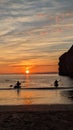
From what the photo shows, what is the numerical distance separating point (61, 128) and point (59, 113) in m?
3.05

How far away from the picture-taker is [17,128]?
12.3m

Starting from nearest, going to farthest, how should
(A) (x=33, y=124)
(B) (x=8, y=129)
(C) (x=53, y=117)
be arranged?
(B) (x=8, y=129) → (A) (x=33, y=124) → (C) (x=53, y=117)

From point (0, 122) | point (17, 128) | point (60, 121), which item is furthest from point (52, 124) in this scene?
point (0, 122)

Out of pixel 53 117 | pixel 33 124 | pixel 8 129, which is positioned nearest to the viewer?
pixel 8 129

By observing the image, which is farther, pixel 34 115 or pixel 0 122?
pixel 34 115

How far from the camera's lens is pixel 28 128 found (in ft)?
40.0

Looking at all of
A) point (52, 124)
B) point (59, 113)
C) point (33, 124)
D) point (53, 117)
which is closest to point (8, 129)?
point (33, 124)

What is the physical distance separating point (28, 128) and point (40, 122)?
118cm

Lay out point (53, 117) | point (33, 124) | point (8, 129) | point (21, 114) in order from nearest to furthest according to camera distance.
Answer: point (8, 129)
point (33, 124)
point (53, 117)
point (21, 114)

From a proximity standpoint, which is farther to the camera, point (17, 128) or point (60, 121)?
point (60, 121)

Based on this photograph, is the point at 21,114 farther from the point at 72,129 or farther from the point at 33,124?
the point at 72,129

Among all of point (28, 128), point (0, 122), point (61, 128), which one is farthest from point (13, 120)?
point (61, 128)

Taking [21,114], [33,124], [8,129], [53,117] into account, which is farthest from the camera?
[21,114]

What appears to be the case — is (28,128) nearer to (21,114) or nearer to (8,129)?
(8,129)
